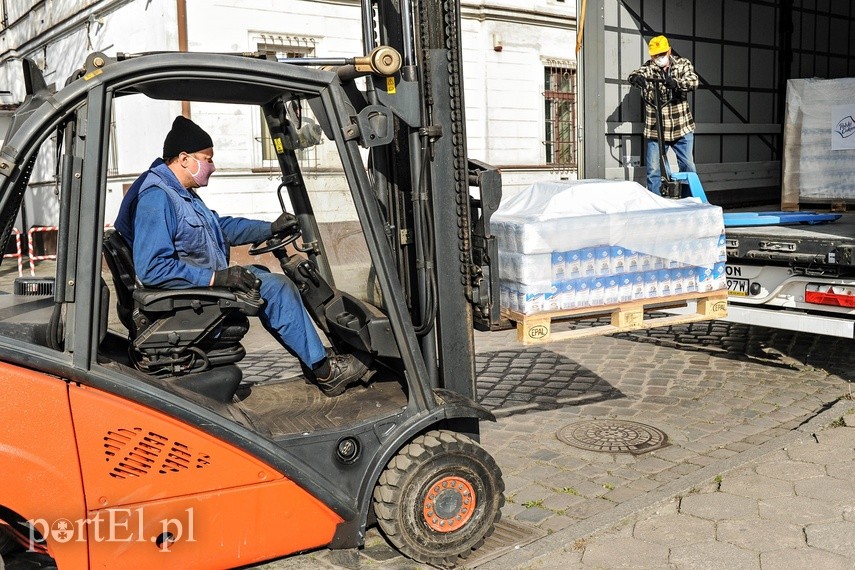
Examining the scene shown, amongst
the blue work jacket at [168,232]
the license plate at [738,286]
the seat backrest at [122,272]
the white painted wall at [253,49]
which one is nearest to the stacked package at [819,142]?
the license plate at [738,286]

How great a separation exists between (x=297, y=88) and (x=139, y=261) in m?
0.98

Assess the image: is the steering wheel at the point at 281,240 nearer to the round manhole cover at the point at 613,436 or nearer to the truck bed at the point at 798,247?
the round manhole cover at the point at 613,436

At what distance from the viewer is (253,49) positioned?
13.4 meters

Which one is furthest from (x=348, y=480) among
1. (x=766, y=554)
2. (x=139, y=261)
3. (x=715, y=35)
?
(x=715, y=35)

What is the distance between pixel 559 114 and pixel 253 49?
7.56 m

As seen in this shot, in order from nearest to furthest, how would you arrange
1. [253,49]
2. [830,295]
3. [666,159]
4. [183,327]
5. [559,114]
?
[183,327] < [830,295] < [666,159] < [253,49] < [559,114]

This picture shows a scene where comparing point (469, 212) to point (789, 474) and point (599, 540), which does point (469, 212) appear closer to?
point (599, 540)

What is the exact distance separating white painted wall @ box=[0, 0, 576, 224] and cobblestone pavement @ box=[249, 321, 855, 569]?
4588 mm

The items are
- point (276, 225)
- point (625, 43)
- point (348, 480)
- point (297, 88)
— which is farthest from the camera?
point (625, 43)

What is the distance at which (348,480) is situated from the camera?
11.9ft

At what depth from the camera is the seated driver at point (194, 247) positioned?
3582 millimetres

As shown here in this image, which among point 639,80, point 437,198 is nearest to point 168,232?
point 437,198

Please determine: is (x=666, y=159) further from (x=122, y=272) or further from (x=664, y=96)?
(x=122, y=272)

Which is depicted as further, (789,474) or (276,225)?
(789,474)
